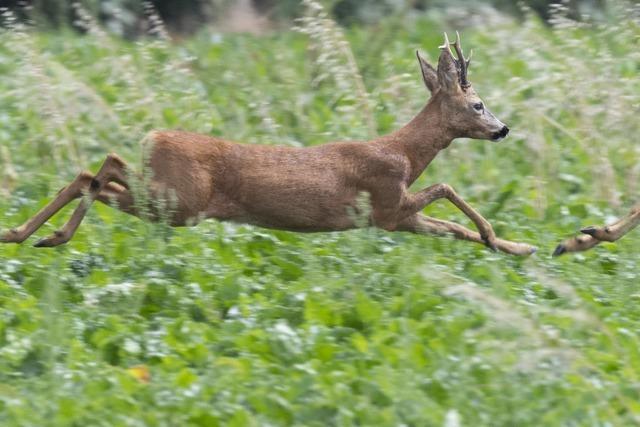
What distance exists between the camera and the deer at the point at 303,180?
7.29m

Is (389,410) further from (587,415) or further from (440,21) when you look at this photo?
(440,21)

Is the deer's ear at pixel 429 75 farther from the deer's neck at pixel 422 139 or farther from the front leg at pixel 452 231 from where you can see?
the front leg at pixel 452 231

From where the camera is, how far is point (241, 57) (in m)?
12.3

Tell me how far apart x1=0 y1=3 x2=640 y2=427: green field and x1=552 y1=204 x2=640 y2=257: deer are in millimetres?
123

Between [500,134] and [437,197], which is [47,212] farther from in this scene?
[500,134]

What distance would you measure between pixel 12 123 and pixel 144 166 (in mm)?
3605

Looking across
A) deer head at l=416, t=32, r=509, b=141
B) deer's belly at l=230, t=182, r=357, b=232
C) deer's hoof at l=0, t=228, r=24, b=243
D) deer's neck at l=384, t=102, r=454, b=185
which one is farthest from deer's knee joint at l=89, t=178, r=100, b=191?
deer head at l=416, t=32, r=509, b=141

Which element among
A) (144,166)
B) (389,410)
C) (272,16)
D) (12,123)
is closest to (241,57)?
(272,16)

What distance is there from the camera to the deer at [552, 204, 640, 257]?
7.68 metres

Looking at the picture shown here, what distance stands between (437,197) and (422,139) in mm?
343

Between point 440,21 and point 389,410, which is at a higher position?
point 389,410

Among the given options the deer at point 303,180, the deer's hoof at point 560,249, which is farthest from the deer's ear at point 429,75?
the deer's hoof at point 560,249

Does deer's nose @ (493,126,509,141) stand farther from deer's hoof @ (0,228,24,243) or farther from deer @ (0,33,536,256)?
deer's hoof @ (0,228,24,243)

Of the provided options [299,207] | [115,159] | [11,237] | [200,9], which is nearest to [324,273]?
[299,207]
